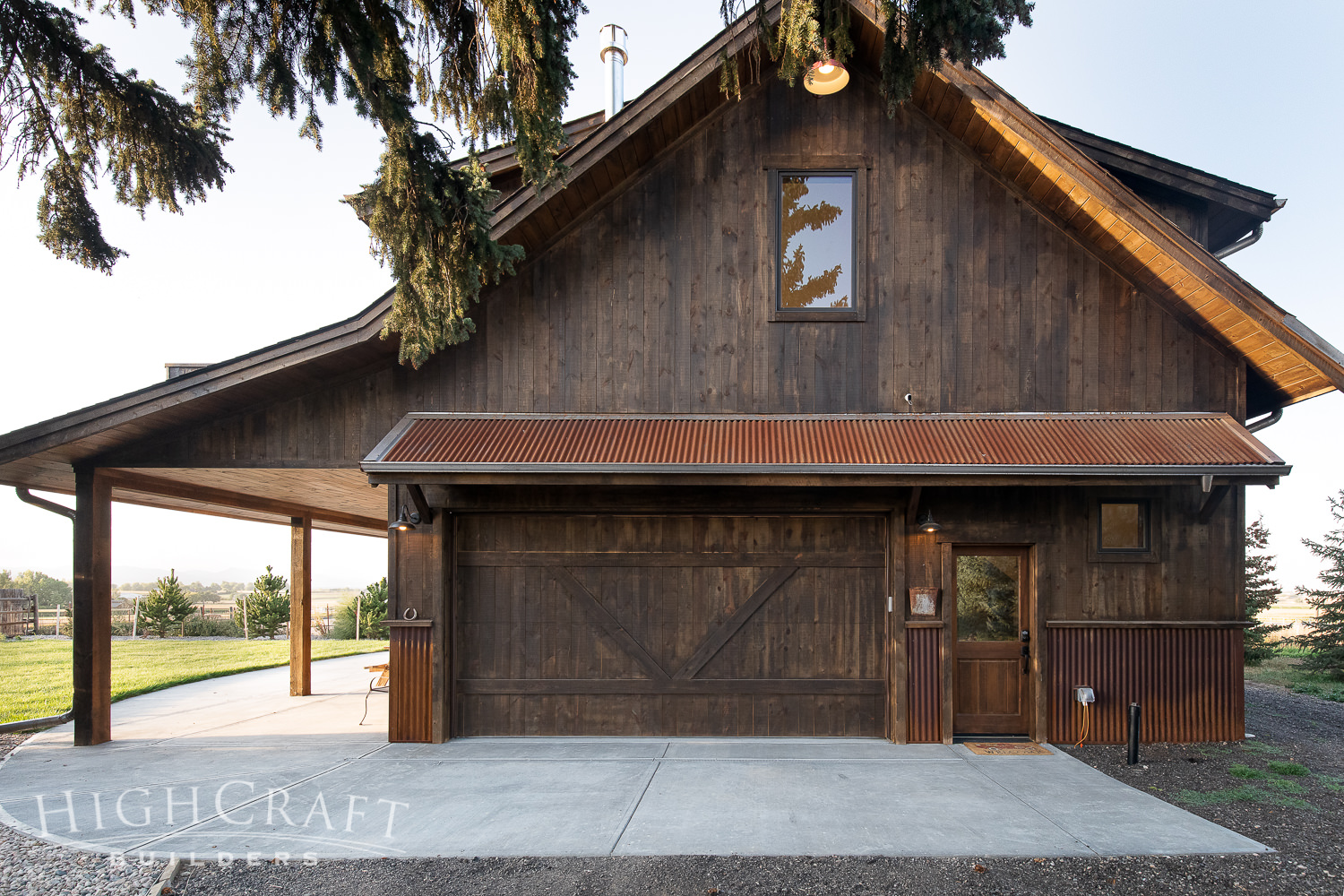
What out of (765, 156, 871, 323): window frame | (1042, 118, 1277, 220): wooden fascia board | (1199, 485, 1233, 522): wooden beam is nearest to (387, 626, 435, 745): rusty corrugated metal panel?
(765, 156, 871, 323): window frame

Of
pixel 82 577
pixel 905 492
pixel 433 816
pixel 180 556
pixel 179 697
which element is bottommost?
pixel 180 556

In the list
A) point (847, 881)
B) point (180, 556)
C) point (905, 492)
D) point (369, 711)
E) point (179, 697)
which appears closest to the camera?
point (847, 881)

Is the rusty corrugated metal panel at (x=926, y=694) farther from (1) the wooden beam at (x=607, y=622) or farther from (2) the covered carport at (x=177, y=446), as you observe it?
(2) the covered carport at (x=177, y=446)

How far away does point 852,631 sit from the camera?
25.7 ft

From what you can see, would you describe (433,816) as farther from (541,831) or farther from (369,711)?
(369,711)

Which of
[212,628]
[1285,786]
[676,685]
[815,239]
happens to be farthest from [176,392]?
[212,628]

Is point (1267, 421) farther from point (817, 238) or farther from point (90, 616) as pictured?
point (90, 616)

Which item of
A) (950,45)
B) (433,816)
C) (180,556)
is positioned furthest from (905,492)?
(180,556)

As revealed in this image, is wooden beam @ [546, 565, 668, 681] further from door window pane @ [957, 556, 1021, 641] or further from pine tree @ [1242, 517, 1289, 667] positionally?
pine tree @ [1242, 517, 1289, 667]

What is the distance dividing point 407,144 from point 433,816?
5148mm

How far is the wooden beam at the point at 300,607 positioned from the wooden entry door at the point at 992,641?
9226 millimetres

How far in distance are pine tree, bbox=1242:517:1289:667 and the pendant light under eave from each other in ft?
46.1

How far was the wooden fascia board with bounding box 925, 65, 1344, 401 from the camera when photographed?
670 cm

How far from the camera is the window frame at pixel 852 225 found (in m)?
7.90
